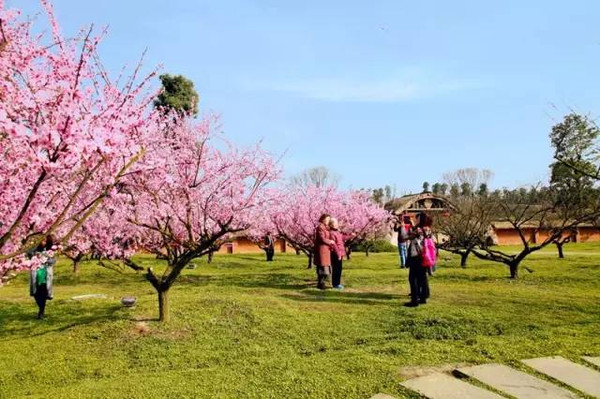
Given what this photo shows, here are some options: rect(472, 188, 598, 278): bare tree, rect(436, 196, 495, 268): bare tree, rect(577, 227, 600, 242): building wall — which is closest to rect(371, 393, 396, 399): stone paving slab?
rect(472, 188, 598, 278): bare tree

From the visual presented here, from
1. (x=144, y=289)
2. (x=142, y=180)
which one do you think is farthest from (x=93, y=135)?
(x=144, y=289)

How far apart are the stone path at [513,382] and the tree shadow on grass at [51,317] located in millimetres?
6621

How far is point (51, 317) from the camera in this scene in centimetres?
995

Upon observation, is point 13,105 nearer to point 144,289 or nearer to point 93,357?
point 93,357

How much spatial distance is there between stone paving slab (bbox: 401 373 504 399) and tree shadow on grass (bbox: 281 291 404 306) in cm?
538

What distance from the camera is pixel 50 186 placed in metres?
6.09

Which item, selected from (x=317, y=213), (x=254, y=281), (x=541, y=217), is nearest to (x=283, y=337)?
(x=254, y=281)

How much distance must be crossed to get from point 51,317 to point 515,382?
29.1ft

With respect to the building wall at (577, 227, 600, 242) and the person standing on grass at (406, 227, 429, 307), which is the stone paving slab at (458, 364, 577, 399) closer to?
the person standing on grass at (406, 227, 429, 307)

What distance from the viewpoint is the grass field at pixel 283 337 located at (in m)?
5.22

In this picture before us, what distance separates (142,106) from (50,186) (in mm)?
1589

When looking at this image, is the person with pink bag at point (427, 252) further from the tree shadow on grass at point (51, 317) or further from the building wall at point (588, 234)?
the building wall at point (588, 234)

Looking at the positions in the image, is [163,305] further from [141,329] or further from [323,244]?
[323,244]

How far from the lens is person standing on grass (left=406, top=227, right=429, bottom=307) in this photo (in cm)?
927
